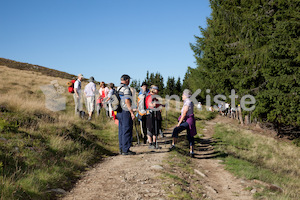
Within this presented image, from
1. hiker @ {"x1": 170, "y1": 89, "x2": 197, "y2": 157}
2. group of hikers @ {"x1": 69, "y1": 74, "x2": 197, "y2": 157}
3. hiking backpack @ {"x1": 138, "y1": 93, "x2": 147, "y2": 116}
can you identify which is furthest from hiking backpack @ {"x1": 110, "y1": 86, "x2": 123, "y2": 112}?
hiker @ {"x1": 170, "y1": 89, "x2": 197, "y2": 157}

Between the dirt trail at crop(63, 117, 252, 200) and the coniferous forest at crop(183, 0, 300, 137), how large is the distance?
27.6 ft

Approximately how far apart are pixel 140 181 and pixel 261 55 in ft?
42.5

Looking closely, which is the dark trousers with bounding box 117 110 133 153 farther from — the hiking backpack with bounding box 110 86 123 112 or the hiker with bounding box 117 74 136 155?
the hiking backpack with bounding box 110 86 123 112

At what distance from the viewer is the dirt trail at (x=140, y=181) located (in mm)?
4523

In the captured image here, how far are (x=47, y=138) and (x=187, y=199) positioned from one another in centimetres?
464

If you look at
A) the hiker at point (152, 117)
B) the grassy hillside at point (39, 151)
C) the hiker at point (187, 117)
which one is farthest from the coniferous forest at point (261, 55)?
the grassy hillside at point (39, 151)

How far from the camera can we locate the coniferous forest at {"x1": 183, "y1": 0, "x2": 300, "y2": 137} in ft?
43.8

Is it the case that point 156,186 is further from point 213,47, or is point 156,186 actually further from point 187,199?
point 213,47

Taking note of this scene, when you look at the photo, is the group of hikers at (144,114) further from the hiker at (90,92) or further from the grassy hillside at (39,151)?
the hiker at (90,92)

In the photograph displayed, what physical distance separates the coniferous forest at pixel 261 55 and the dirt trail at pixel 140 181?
27.6 feet

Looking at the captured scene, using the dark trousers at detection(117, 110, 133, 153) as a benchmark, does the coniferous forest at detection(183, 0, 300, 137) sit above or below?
above

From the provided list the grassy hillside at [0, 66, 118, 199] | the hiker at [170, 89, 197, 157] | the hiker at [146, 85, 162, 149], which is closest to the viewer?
the grassy hillside at [0, 66, 118, 199]

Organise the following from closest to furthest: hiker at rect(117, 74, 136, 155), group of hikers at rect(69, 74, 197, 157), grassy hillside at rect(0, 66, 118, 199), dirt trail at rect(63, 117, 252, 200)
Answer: grassy hillside at rect(0, 66, 118, 199) < dirt trail at rect(63, 117, 252, 200) < hiker at rect(117, 74, 136, 155) < group of hikers at rect(69, 74, 197, 157)

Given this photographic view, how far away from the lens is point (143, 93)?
9398 millimetres
